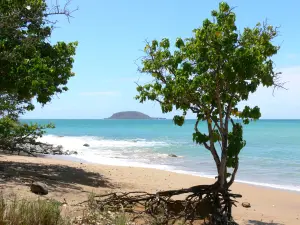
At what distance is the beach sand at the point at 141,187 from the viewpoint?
1048 centimetres

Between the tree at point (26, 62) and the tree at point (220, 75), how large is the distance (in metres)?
3.10

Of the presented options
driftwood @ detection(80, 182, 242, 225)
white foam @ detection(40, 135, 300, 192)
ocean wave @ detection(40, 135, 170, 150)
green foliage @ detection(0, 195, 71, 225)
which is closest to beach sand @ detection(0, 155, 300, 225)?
driftwood @ detection(80, 182, 242, 225)

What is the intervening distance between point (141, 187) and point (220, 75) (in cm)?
728

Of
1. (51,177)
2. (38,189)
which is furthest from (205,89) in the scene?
(51,177)

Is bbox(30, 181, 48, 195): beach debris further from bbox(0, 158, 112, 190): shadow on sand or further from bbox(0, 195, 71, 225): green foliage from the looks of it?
bbox(0, 195, 71, 225): green foliage

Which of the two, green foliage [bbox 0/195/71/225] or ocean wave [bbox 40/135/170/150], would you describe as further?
ocean wave [bbox 40/135/170/150]

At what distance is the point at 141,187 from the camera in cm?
1485

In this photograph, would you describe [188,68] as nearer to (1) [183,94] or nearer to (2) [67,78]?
(1) [183,94]

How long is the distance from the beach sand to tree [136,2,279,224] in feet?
8.16

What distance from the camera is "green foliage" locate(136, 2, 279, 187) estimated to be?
859 cm

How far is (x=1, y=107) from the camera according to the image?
1552 cm

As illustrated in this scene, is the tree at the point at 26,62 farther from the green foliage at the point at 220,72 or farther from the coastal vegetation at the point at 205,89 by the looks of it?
the green foliage at the point at 220,72

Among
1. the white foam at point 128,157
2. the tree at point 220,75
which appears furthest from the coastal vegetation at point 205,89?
the white foam at point 128,157

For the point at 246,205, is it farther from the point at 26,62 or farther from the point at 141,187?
the point at 26,62
